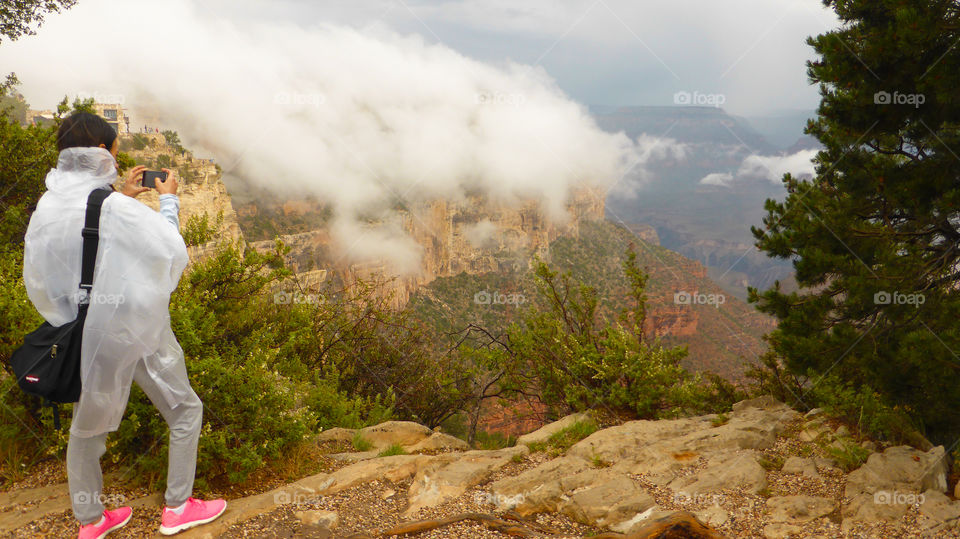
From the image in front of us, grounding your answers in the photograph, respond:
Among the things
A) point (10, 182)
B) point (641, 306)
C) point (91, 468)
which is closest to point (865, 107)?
point (641, 306)

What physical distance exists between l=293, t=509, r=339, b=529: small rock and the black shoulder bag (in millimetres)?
1592

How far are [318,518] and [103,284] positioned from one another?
2046mm

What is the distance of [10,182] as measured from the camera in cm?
788

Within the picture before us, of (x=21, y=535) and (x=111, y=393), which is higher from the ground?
(x=111, y=393)

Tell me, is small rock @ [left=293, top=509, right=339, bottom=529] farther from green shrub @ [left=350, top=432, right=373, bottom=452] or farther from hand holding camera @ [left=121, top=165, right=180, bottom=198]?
hand holding camera @ [left=121, top=165, right=180, bottom=198]

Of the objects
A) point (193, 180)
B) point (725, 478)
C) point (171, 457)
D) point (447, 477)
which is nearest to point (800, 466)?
point (725, 478)

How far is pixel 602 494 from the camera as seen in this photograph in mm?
4039

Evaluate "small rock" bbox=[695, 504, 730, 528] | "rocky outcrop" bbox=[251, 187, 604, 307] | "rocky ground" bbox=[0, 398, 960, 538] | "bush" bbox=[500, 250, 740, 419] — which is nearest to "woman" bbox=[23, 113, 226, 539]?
"rocky ground" bbox=[0, 398, 960, 538]

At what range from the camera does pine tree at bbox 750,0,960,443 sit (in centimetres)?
367

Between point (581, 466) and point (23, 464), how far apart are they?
14.9 feet

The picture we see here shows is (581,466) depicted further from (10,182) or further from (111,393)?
(10,182)

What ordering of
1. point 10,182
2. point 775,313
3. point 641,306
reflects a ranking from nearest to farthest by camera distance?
point 775,313 < point 641,306 < point 10,182

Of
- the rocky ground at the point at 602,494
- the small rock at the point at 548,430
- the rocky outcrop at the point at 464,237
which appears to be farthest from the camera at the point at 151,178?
the rocky outcrop at the point at 464,237

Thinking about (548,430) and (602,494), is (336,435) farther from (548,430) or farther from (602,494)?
(602,494)
